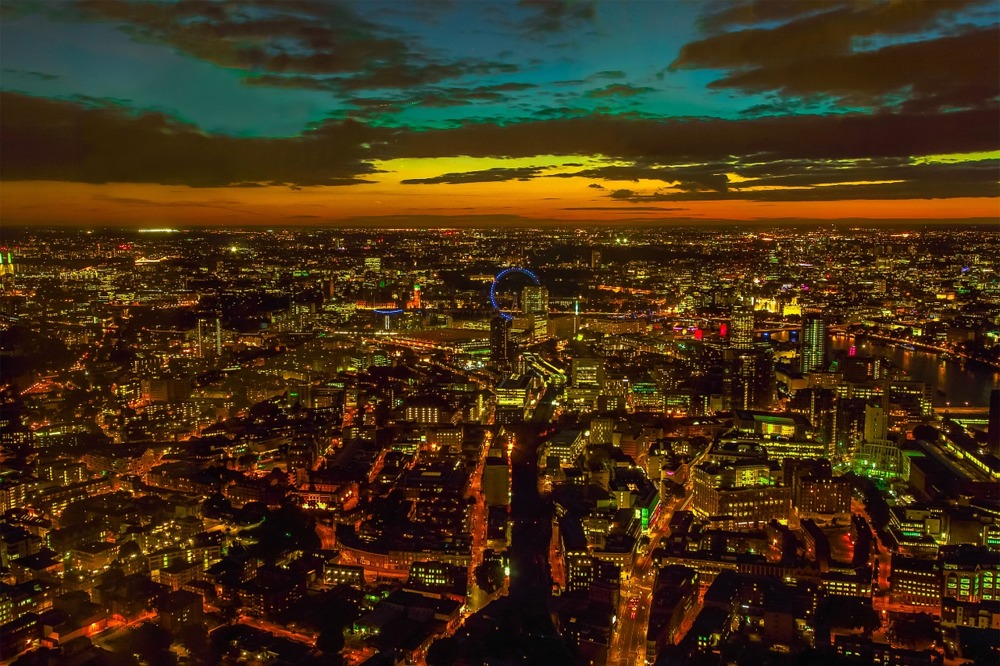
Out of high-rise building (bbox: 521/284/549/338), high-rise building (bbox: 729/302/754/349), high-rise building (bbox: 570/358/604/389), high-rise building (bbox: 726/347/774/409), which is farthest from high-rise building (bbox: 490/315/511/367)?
high-rise building (bbox: 729/302/754/349)

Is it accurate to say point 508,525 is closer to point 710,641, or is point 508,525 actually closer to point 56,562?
point 710,641

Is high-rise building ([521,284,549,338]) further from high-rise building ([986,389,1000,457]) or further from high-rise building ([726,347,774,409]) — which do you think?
high-rise building ([986,389,1000,457])

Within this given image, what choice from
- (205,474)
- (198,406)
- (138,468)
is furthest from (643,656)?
(198,406)

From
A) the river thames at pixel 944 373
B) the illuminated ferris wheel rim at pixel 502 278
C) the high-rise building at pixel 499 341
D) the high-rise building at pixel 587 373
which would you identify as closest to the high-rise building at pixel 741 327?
the river thames at pixel 944 373

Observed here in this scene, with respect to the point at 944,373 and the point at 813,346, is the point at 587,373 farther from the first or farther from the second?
the point at 944,373

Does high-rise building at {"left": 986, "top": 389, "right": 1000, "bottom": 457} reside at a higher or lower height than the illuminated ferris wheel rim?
lower

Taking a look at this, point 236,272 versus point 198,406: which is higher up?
point 236,272

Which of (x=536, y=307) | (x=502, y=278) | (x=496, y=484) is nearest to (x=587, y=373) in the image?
(x=502, y=278)

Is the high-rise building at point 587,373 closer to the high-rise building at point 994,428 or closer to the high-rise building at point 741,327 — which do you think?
the high-rise building at point 741,327
